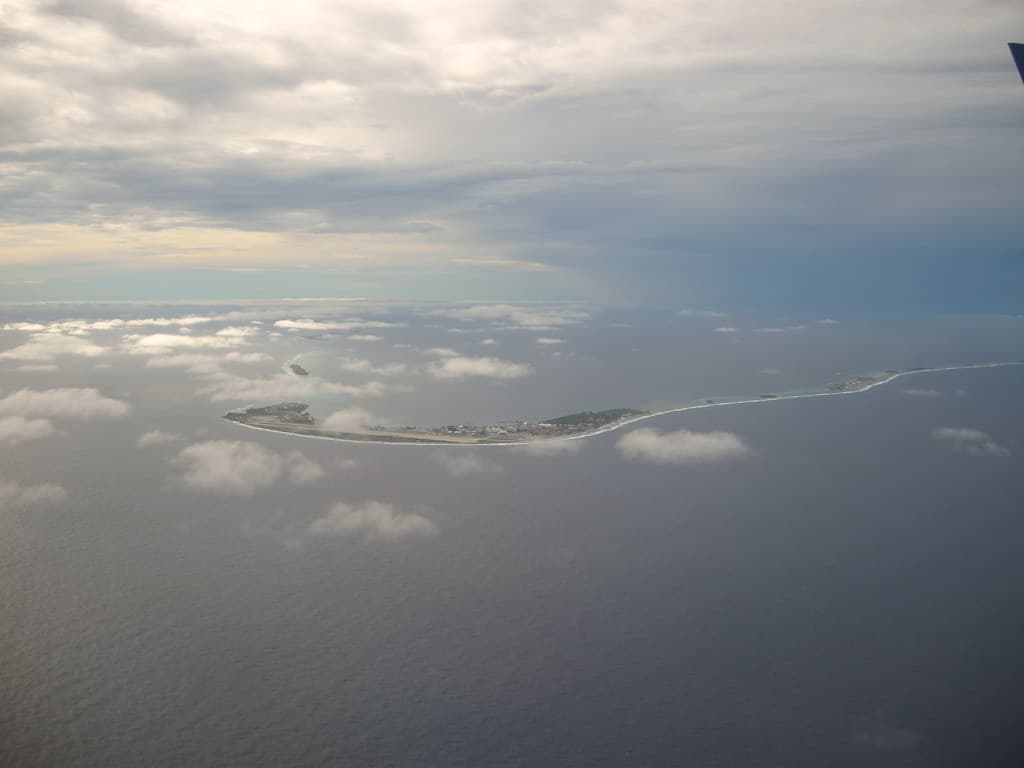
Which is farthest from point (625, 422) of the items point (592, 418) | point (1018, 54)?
point (1018, 54)

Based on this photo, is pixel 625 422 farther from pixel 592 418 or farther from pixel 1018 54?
pixel 1018 54

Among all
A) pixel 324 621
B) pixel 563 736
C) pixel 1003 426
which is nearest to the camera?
pixel 563 736

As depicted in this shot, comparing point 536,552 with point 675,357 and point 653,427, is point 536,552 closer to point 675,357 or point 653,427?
point 653,427

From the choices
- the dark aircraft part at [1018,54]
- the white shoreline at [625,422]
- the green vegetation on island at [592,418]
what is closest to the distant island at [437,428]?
the green vegetation on island at [592,418]

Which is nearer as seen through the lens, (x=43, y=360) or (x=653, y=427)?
(x=653, y=427)

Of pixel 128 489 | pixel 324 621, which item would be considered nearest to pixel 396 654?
pixel 324 621

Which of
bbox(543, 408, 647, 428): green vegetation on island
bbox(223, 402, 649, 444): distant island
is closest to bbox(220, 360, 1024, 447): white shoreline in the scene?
bbox(223, 402, 649, 444): distant island
